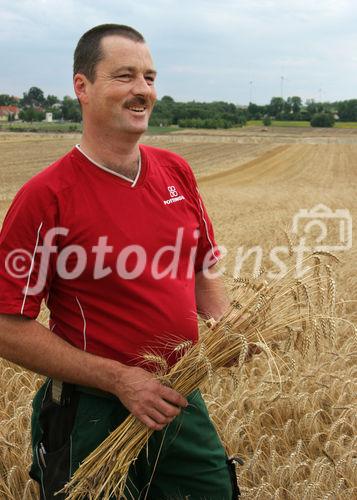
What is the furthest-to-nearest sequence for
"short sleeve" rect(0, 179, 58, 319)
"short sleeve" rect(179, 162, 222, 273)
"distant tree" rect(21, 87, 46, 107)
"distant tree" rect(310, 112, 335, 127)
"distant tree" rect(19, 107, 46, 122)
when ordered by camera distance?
"distant tree" rect(21, 87, 46, 107)
"distant tree" rect(19, 107, 46, 122)
"distant tree" rect(310, 112, 335, 127)
"short sleeve" rect(179, 162, 222, 273)
"short sleeve" rect(0, 179, 58, 319)

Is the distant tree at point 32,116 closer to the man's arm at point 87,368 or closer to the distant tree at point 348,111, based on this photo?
the distant tree at point 348,111

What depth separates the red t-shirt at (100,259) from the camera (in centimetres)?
211

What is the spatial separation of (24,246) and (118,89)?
0.63 m

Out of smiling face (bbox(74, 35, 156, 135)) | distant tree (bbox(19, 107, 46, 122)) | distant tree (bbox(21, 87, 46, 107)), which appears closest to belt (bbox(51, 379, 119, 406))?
smiling face (bbox(74, 35, 156, 135))

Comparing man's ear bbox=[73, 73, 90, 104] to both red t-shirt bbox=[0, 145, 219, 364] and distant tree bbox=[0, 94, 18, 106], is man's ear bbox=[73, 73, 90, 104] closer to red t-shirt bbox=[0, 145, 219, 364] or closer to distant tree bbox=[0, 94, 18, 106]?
red t-shirt bbox=[0, 145, 219, 364]

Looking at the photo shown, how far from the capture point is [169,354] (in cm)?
232

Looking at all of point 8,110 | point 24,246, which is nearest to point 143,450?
point 24,246

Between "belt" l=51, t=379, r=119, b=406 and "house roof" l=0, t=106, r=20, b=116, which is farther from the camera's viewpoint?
"house roof" l=0, t=106, r=20, b=116

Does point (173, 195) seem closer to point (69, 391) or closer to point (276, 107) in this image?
point (69, 391)

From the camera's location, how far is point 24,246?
2.10 m

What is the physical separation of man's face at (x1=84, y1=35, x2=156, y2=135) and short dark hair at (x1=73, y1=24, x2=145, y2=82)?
20 mm

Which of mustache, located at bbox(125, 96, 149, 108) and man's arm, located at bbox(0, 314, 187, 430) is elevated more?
mustache, located at bbox(125, 96, 149, 108)

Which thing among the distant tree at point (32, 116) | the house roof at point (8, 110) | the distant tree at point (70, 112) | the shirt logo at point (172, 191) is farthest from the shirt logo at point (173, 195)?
the house roof at point (8, 110)

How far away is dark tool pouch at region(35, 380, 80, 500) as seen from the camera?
2279mm
